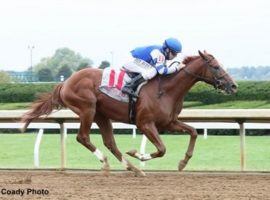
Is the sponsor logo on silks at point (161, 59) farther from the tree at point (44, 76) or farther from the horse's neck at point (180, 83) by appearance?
the tree at point (44, 76)

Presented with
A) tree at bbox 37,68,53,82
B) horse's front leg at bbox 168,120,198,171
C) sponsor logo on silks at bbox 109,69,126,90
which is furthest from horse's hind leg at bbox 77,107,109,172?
tree at bbox 37,68,53,82

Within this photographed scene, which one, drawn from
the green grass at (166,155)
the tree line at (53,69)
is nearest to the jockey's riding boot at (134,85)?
the green grass at (166,155)

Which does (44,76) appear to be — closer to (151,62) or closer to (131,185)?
(151,62)

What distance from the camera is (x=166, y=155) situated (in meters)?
13.0

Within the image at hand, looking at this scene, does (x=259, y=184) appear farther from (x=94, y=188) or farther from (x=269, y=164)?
(x=269, y=164)

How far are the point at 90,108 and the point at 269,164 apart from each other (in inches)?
139

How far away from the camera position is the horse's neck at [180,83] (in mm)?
8758

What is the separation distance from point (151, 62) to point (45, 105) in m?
1.60

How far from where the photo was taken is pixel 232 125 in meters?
12.9

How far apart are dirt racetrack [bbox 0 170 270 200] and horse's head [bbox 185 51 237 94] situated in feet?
3.53

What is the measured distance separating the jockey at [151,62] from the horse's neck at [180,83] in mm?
100

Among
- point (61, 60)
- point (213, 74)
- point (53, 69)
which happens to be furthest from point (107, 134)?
point (61, 60)

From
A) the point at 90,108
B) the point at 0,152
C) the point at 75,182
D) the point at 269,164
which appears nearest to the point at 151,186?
the point at 75,182

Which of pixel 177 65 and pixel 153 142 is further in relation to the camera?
pixel 177 65
